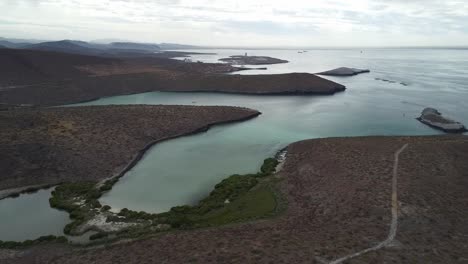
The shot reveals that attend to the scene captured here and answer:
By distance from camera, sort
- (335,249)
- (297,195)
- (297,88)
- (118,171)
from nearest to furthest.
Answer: (335,249) → (297,195) → (118,171) → (297,88)

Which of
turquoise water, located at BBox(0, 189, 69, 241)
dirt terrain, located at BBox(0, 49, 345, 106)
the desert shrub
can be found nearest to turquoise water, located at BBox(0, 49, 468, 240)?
turquoise water, located at BBox(0, 189, 69, 241)

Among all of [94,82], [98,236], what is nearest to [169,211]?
[98,236]

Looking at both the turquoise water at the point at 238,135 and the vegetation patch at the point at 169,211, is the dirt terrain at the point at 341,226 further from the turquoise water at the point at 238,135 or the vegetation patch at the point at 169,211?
the turquoise water at the point at 238,135

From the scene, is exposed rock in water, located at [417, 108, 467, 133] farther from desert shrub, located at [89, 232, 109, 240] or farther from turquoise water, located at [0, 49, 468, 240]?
desert shrub, located at [89, 232, 109, 240]

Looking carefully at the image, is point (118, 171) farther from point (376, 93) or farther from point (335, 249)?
point (376, 93)

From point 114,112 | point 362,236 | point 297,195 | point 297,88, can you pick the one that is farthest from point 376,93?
point 362,236
